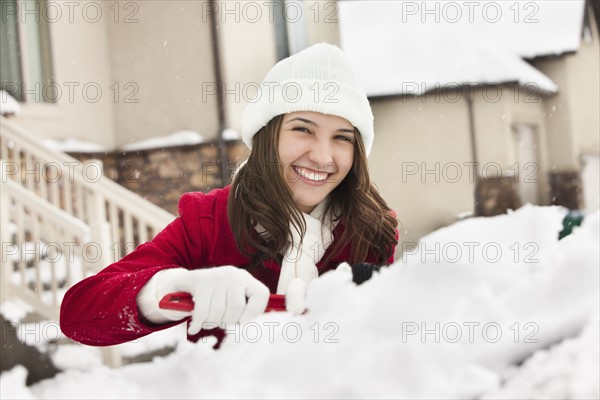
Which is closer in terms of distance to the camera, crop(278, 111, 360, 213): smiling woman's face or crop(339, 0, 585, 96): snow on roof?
crop(278, 111, 360, 213): smiling woman's face

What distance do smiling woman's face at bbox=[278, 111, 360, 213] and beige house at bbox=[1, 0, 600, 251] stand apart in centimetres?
493

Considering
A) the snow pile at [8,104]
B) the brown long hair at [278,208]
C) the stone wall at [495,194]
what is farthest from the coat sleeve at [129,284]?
the stone wall at [495,194]

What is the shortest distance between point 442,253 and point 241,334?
2.32 feet

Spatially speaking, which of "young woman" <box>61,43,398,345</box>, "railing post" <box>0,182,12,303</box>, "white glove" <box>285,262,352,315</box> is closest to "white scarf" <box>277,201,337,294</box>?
"young woman" <box>61,43,398,345</box>

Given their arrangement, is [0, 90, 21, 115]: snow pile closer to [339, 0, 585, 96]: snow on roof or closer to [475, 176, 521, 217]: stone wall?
[339, 0, 585, 96]: snow on roof

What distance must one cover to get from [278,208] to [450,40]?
31.8ft

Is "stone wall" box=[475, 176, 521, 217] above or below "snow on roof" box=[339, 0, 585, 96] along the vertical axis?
below

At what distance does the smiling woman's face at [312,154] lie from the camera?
5.95ft

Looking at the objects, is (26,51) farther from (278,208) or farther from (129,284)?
(129,284)

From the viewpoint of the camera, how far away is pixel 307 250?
73.3 inches

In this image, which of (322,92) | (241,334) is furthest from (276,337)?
(322,92)

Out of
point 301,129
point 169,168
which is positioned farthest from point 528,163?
point 301,129

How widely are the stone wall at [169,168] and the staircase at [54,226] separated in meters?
1.43

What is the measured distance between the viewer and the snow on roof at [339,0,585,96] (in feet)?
30.9
